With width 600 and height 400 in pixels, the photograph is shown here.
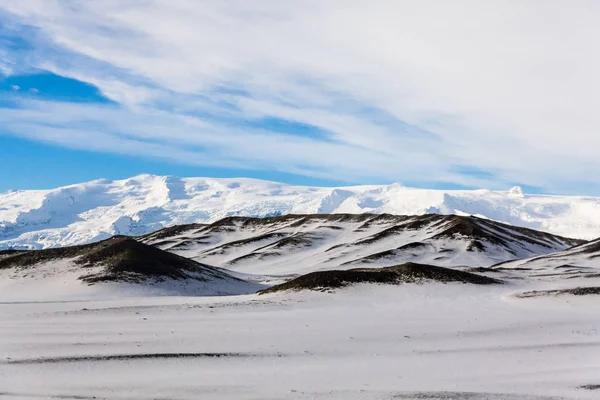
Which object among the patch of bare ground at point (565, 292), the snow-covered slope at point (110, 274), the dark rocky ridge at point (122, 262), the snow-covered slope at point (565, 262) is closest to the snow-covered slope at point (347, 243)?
the snow-covered slope at point (565, 262)

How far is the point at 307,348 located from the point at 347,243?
318 ft

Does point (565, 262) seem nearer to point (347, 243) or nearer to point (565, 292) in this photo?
point (565, 292)

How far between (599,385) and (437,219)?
386 ft

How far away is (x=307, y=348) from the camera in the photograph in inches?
1019

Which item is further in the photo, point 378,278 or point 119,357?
point 378,278

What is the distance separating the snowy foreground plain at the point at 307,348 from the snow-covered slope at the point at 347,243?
2112 inches

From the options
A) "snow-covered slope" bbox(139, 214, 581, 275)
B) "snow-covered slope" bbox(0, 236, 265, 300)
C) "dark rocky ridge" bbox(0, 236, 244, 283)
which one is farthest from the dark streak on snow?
"snow-covered slope" bbox(139, 214, 581, 275)

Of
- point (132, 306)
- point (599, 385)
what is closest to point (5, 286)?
point (132, 306)

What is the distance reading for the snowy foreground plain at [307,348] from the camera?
19.9 m

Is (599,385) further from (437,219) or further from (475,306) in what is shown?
(437,219)

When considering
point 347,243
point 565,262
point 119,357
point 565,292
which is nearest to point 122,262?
point 119,357

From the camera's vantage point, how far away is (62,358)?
2348cm

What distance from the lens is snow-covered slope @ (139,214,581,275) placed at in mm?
98812

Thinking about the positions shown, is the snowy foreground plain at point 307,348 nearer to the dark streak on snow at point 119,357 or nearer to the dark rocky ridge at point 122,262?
the dark streak on snow at point 119,357
